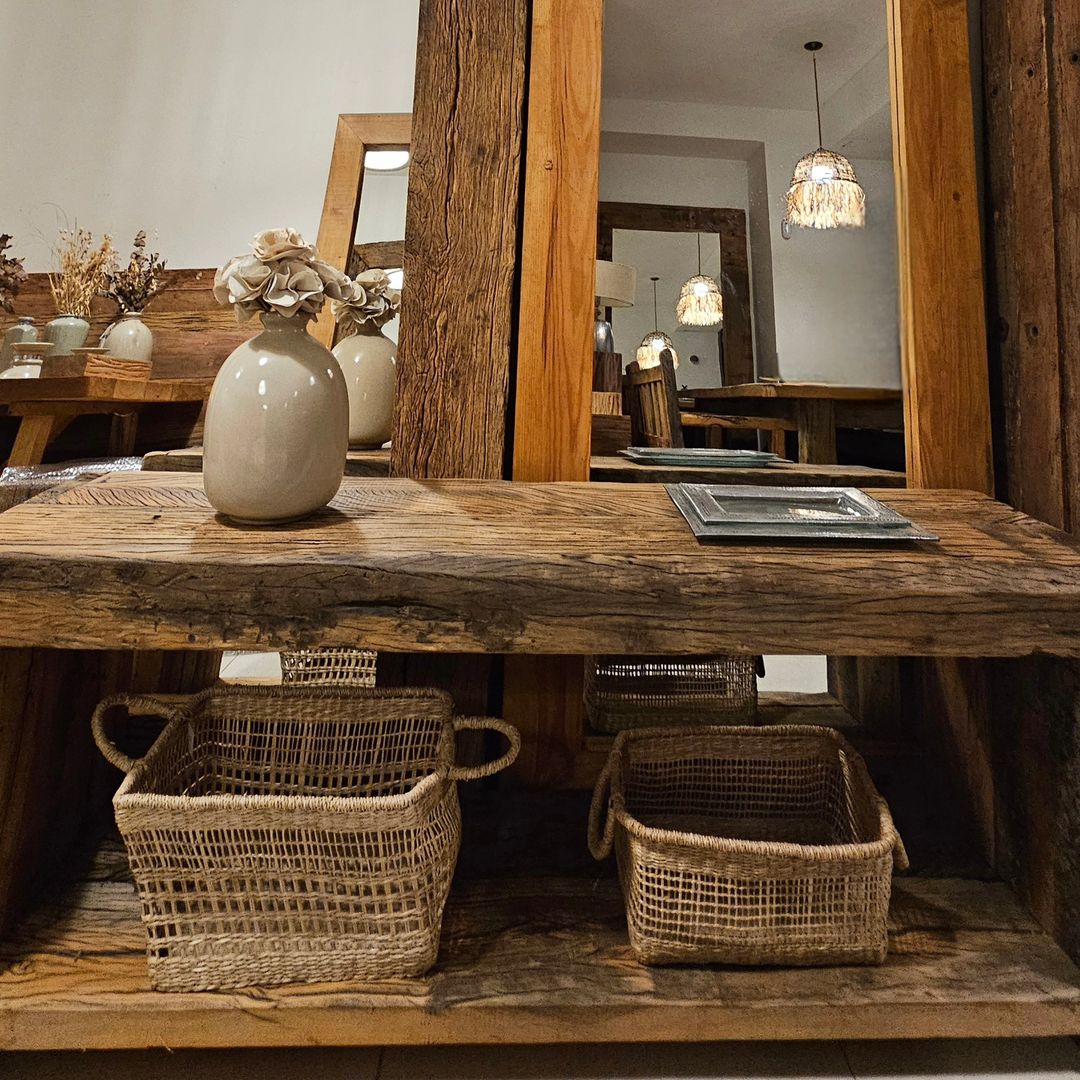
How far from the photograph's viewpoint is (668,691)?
4.41 ft

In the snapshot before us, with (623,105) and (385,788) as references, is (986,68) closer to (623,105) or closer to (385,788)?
(623,105)

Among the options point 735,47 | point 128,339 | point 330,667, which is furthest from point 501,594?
point 128,339

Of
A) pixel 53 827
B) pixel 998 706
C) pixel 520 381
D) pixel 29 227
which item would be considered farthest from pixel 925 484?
pixel 29 227

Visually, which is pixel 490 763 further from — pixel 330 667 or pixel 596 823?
pixel 330 667

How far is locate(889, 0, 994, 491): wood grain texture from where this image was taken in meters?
1.23

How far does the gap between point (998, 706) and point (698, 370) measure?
29.7 inches

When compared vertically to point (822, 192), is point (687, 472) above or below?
below

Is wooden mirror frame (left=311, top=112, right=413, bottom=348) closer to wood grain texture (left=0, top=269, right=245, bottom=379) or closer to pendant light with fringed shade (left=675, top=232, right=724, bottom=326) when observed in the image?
wood grain texture (left=0, top=269, right=245, bottom=379)

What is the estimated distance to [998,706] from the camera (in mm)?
1084

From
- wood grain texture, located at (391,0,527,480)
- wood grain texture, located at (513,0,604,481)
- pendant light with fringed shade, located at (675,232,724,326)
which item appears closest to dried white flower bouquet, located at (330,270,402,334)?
wood grain texture, located at (391,0,527,480)

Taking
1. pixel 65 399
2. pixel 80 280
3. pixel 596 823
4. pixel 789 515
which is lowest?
pixel 596 823

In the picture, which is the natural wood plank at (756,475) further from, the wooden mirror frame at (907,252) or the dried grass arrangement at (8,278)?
the dried grass arrangement at (8,278)

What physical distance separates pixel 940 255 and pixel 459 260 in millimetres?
853

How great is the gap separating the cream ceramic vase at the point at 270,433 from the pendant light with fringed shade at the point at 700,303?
0.73 metres
